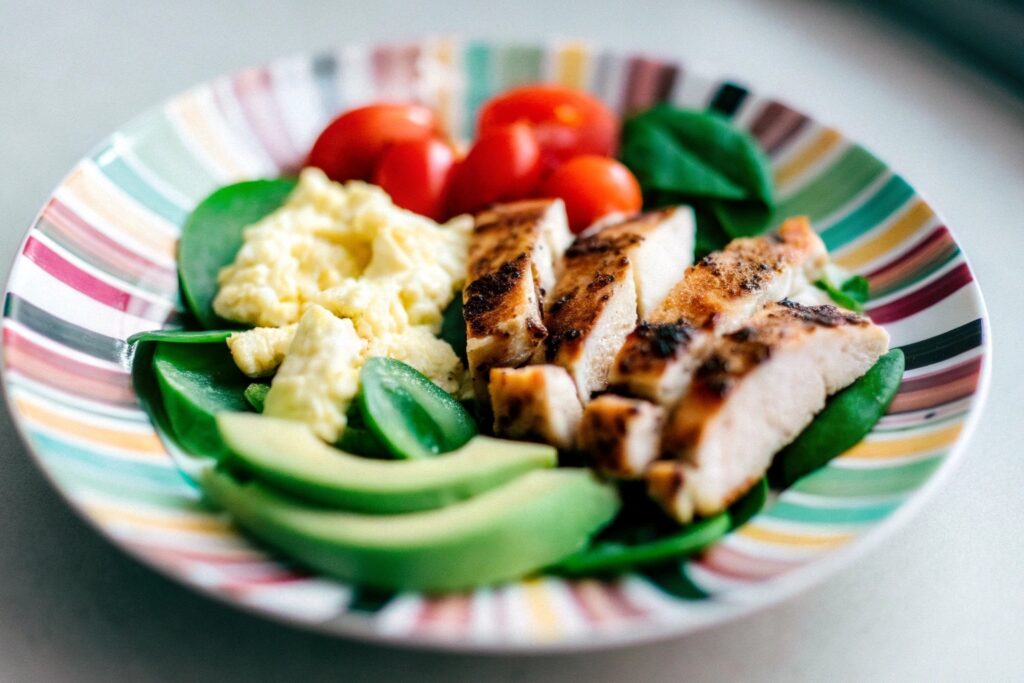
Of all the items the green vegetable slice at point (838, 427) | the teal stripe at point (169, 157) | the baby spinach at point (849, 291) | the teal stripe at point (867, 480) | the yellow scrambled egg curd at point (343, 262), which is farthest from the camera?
the teal stripe at point (169, 157)

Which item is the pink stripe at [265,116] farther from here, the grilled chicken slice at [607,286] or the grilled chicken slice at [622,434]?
the grilled chicken slice at [622,434]

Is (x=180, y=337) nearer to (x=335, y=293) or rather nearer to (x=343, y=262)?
(x=335, y=293)

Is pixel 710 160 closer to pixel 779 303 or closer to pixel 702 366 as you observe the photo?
pixel 779 303

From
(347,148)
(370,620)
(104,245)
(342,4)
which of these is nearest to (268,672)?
(370,620)

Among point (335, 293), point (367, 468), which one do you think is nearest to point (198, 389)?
point (335, 293)

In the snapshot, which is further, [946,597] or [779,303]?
[779,303]

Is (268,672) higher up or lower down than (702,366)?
lower down

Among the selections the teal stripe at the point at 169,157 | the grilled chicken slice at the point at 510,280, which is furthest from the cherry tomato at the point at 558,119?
the teal stripe at the point at 169,157
